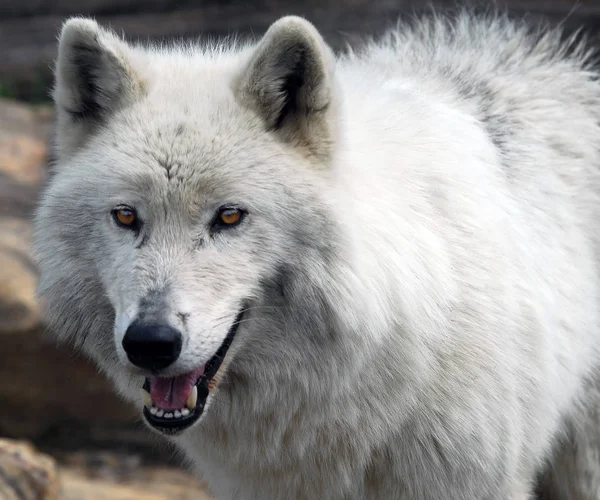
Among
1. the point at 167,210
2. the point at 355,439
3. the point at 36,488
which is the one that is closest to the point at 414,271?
the point at 355,439

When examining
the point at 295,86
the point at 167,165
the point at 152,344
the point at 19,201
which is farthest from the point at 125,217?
the point at 19,201

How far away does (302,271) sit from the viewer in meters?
3.50

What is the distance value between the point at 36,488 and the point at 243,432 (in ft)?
5.91

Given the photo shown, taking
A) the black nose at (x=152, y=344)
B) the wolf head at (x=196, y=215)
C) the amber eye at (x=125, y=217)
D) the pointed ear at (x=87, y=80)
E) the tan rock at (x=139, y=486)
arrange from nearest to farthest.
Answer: the black nose at (x=152, y=344)
the wolf head at (x=196, y=215)
the amber eye at (x=125, y=217)
the pointed ear at (x=87, y=80)
the tan rock at (x=139, y=486)

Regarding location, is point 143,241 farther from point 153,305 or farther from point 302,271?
point 302,271

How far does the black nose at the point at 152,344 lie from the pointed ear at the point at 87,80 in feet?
3.12

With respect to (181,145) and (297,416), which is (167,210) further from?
(297,416)

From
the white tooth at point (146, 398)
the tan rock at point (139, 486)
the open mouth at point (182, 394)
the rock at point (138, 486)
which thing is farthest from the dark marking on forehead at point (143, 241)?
the rock at point (138, 486)

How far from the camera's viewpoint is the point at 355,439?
3.85 metres

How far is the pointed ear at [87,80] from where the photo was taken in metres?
3.60

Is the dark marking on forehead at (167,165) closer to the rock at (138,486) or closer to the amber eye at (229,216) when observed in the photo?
the amber eye at (229,216)

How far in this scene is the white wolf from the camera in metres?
3.43

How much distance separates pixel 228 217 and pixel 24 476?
7.99ft

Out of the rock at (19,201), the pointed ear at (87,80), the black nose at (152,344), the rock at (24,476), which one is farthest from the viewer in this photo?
the rock at (19,201)
